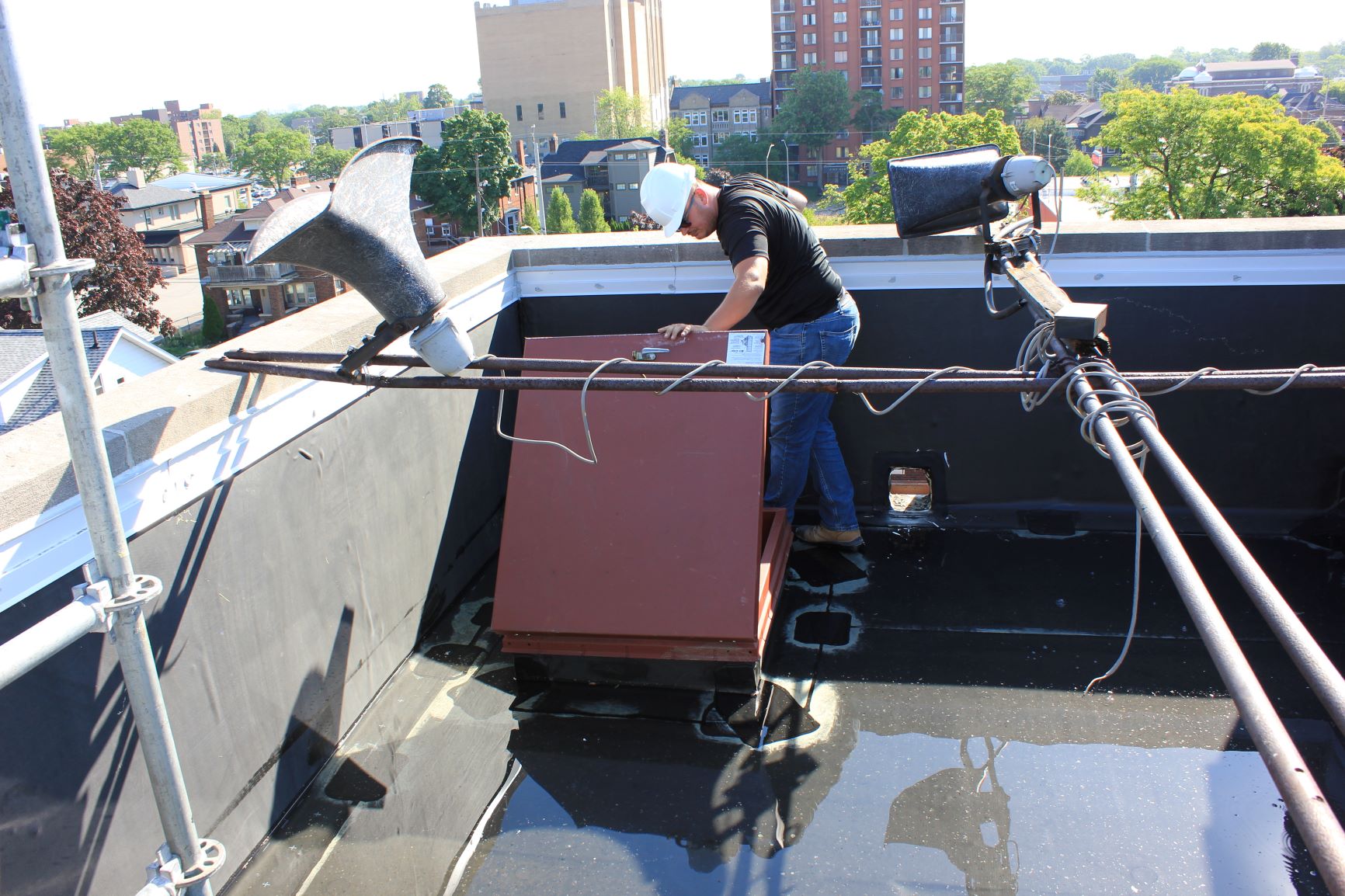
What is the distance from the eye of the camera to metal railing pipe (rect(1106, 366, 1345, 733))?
0.89 metres

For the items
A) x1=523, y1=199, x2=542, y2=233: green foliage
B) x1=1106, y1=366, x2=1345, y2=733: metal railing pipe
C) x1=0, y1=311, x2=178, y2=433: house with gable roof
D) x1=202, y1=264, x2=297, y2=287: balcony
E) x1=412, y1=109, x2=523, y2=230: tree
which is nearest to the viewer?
x1=1106, y1=366, x2=1345, y2=733: metal railing pipe

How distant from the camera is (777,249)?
3867 mm

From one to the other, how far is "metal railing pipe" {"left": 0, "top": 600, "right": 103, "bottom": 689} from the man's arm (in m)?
2.16

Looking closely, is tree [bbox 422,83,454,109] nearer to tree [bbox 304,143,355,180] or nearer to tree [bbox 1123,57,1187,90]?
tree [bbox 304,143,355,180]

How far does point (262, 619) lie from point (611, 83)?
101974 mm

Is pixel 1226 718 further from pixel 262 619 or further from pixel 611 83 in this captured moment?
pixel 611 83

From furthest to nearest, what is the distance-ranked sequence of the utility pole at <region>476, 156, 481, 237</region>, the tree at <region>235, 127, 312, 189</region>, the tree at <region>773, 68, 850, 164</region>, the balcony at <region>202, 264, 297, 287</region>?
the tree at <region>235, 127, 312, 189</region>
the tree at <region>773, 68, 850, 164</region>
the utility pole at <region>476, 156, 481, 237</region>
the balcony at <region>202, 264, 297, 287</region>

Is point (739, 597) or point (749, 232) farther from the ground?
point (749, 232)

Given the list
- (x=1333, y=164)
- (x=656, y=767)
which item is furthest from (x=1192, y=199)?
(x=656, y=767)

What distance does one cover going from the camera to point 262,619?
2824 mm

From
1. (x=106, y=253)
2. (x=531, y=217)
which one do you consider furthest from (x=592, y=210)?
(x=106, y=253)

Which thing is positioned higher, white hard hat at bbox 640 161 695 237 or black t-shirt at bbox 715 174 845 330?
white hard hat at bbox 640 161 695 237

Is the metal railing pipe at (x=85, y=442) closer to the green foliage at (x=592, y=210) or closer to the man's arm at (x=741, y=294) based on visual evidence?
the man's arm at (x=741, y=294)

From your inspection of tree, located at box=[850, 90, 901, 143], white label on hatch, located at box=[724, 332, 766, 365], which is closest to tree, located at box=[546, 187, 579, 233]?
tree, located at box=[850, 90, 901, 143]
